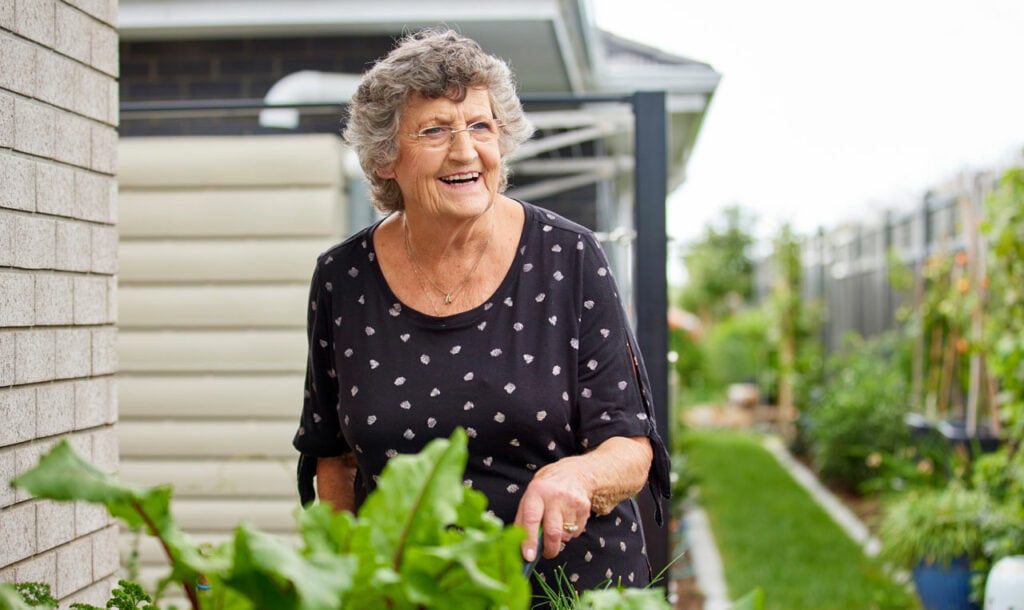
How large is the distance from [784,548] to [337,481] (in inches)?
210

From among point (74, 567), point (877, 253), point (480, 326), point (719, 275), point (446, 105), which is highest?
point (719, 275)

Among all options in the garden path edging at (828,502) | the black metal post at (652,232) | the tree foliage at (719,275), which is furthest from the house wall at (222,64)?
the tree foliage at (719,275)

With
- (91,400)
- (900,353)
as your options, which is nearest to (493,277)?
(91,400)

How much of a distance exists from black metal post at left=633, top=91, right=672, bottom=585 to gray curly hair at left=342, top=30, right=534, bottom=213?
4.44ft

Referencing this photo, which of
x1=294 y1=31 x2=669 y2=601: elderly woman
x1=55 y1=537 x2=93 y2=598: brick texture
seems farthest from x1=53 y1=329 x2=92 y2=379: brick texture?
x1=294 y1=31 x2=669 y2=601: elderly woman

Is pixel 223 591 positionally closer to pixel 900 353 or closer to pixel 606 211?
pixel 606 211

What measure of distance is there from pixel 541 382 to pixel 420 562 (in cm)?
95

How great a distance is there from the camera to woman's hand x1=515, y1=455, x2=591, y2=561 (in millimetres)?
1479

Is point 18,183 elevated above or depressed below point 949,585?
above

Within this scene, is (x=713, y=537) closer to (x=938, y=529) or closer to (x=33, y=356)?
(x=938, y=529)

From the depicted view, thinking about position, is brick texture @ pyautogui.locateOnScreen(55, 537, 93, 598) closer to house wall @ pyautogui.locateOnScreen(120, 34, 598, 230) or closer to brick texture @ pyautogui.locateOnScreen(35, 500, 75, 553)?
brick texture @ pyautogui.locateOnScreen(35, 500, 75, 553)

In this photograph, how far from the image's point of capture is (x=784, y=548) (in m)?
6.94

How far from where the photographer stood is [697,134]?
22.6ft

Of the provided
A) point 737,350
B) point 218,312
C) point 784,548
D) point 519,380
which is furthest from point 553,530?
point 737,350
